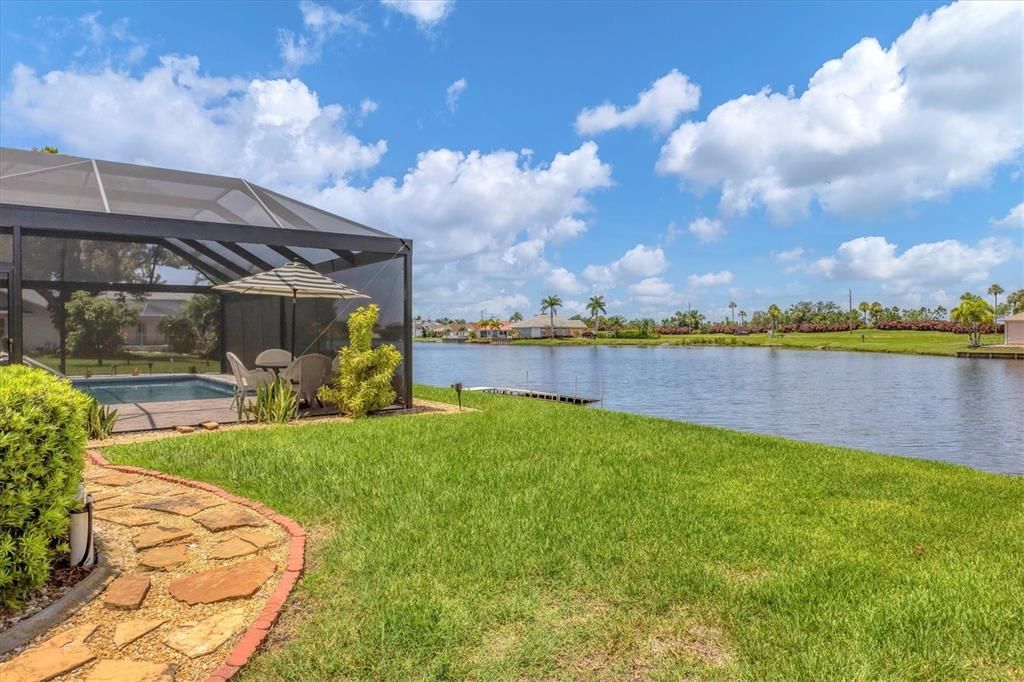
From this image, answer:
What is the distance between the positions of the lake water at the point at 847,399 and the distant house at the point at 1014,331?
44.0ft

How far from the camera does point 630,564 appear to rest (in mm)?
3254

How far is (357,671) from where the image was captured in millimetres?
2285

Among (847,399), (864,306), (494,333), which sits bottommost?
(847,399)

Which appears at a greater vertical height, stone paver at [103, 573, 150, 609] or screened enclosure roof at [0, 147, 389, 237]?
screened enclosure roof at [0, 147, 389, 237]

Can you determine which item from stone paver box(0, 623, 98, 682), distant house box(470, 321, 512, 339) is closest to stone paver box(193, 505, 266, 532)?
stone paver box(0, 623, 98, 682)

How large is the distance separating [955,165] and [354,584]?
18.7 meters

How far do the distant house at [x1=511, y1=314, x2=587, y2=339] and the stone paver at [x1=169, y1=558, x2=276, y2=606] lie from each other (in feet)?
308

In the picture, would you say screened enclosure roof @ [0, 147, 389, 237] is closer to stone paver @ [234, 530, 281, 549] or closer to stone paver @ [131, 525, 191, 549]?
stone paver @ [131, 525, 191, 549]

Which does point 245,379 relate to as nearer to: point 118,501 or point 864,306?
point 118,501

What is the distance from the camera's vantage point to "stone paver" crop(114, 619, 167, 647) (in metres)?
2.54

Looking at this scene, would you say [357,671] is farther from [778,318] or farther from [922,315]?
[922,315]

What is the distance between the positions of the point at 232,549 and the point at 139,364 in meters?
12.3

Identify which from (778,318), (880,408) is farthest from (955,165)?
(778,318)

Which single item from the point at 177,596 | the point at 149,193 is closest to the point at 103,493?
the point at 177,596
